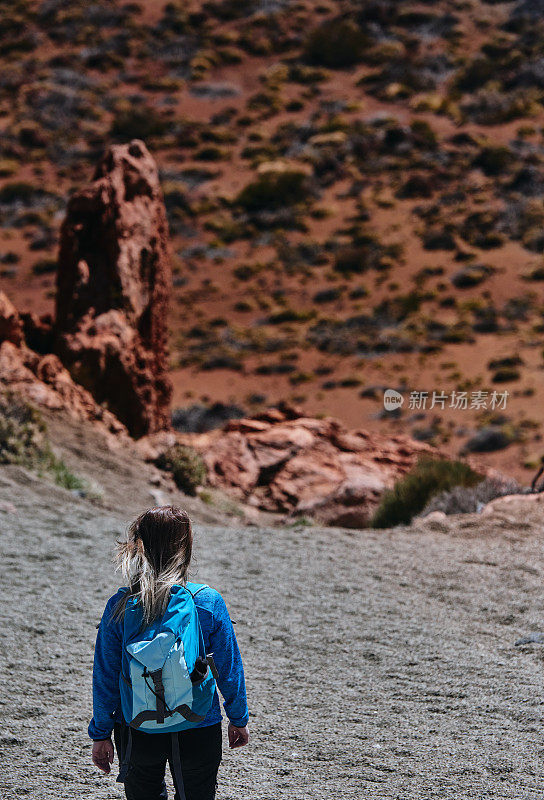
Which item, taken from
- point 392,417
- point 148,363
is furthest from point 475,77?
point 148,363

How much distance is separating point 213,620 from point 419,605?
435 cm

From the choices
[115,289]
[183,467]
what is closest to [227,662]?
[183,467]

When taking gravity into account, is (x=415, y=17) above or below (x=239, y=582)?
above

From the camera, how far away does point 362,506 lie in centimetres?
1291

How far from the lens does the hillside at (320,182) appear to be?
29.1 metres

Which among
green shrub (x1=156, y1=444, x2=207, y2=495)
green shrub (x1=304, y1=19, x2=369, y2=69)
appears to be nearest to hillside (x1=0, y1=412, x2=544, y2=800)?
green shrub (x1=156, y1=444, x2=207, y2=495)

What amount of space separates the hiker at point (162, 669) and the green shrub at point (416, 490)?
8.57 m

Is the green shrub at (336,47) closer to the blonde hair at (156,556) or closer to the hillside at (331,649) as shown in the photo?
the hillside at (331,649)

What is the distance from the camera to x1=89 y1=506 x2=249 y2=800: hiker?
273cm

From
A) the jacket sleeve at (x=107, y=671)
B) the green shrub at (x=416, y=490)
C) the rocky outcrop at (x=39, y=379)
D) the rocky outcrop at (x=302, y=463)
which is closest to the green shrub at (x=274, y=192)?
the rocky outcrop at (x=302, y=463)

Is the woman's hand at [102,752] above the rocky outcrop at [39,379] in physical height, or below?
above

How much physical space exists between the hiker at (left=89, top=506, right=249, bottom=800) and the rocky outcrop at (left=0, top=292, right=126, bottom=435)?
9.06 meters

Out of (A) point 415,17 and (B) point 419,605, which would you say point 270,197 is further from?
(B) point 419,605

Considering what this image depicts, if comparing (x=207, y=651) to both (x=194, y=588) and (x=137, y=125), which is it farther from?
(x=137, y=125)
